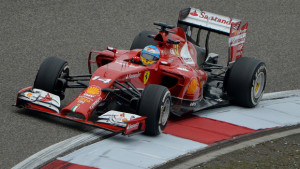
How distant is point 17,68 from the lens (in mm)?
11930

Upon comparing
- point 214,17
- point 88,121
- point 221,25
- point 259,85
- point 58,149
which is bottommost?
point 58,149

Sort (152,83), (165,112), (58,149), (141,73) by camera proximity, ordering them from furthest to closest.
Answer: (152,83) < (141,73) < (165,112) < (58,149)

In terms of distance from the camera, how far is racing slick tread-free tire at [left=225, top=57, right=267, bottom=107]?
10750 millimetres

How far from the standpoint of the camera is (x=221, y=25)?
1167 centimetres

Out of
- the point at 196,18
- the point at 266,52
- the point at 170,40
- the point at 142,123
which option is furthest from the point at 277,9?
the point at 142,123

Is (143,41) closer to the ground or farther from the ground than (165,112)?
farther from the ground

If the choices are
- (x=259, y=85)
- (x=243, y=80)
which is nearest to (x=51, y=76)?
(x=243, y=80)

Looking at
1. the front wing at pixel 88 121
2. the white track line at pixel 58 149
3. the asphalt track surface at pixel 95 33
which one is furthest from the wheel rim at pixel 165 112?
the asphalt track surface at pixel 95 33

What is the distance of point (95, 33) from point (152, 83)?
18.0 ft

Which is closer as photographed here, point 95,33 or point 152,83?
point 152,83

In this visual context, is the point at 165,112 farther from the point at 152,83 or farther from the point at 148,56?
the point at 148,56

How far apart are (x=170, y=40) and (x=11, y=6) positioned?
678 cm

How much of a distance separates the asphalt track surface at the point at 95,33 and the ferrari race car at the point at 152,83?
449 millimetres

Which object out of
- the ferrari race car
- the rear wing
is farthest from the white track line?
the rear wing
